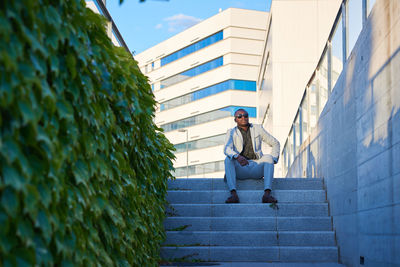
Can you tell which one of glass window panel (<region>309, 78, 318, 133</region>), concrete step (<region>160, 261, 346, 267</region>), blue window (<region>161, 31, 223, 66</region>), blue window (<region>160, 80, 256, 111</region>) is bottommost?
concrete step (<region>160, 261, 346, 267</region>)

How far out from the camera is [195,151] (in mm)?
49219

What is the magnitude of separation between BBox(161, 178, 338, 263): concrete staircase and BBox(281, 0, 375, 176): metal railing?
175 centimetres

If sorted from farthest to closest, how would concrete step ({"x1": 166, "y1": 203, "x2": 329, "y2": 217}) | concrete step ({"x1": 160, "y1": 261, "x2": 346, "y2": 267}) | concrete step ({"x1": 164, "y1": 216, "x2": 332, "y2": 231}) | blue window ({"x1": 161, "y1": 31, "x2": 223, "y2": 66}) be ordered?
1. blue window ({"x1": 161, "y1": 31, "x2": 223, "y2": 66})
2. concrete step ({"x1": 166, "y1": 203, "x2": 329, "y2": 217})
3. concrete step ({"x1": 164, "y1": 216, "x2": 332, "y2": 231})
4. concrete step ({"x1": 160, "y1": 261, "x2": 346, "y2": 267})

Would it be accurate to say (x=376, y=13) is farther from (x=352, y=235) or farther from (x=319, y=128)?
(x=319, y=128)

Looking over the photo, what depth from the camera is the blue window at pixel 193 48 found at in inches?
1916

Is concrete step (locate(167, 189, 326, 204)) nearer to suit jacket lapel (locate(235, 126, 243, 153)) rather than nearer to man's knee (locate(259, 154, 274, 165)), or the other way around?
man's knee (locate(259, 154, 274, 165))

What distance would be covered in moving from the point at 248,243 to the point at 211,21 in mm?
44214

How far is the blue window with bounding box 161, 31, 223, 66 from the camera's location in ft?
160

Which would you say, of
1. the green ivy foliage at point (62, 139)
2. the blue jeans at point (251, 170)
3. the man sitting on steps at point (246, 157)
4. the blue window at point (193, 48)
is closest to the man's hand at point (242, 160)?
the man sitting on steps at point (246, 157)

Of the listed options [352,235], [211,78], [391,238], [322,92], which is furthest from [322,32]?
[211,78]

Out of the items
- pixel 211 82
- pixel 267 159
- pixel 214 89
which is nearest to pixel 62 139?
pixel 267 159

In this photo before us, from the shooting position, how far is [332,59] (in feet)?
24.2

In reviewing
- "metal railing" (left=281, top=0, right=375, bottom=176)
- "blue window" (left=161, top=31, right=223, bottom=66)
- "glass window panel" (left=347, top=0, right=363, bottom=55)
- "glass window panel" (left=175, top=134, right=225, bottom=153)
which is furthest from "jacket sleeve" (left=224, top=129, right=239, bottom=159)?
"blue window" (left=161, top=31, right=223, bottom=66)

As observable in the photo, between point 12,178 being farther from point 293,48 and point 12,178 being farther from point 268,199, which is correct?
point 293,48
